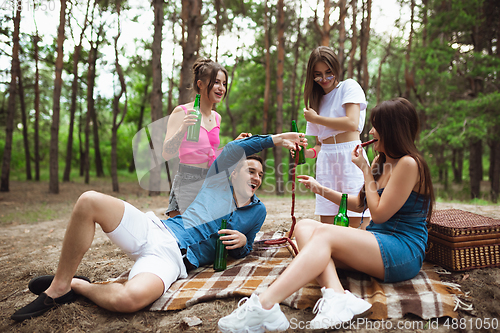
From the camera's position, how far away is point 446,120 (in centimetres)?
944

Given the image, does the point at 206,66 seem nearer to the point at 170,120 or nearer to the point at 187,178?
the point at 170,120

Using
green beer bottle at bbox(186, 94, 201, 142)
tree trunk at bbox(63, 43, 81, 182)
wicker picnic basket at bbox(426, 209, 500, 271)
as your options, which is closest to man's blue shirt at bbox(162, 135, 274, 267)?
green beer bottle at bbox(186, 94, 201, 142)

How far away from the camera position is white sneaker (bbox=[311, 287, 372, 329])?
1.74 m

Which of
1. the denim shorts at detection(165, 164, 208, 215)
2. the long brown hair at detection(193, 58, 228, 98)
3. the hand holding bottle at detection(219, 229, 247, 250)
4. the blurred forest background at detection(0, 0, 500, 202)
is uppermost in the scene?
the blurred forest background at detection(0, 0, 500, 202)

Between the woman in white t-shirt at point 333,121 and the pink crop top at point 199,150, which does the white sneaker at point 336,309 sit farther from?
the pink crop top at point 199,150

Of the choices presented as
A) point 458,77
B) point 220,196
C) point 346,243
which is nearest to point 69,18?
point 220,196

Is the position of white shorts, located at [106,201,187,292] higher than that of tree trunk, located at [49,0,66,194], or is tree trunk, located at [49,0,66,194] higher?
tree trunk, located at [49,0,66,194]

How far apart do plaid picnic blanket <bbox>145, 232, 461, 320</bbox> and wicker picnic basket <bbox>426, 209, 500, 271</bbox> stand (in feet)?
0.57

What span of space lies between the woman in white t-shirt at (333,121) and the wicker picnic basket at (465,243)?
1.96 ft

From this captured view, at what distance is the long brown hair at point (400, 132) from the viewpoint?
207cm

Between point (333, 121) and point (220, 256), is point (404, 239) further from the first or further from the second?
point (220, 256)

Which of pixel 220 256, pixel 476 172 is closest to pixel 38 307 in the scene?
pixel 220 256

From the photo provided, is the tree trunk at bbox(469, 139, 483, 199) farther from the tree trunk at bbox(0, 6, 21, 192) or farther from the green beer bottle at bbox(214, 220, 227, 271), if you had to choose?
the tree trunk at bbox(0, 6, 21, 192)

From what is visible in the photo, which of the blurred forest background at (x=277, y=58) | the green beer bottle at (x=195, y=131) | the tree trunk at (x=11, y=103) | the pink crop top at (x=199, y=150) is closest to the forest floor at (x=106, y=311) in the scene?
the pink crop top at (x=199, y=150)
